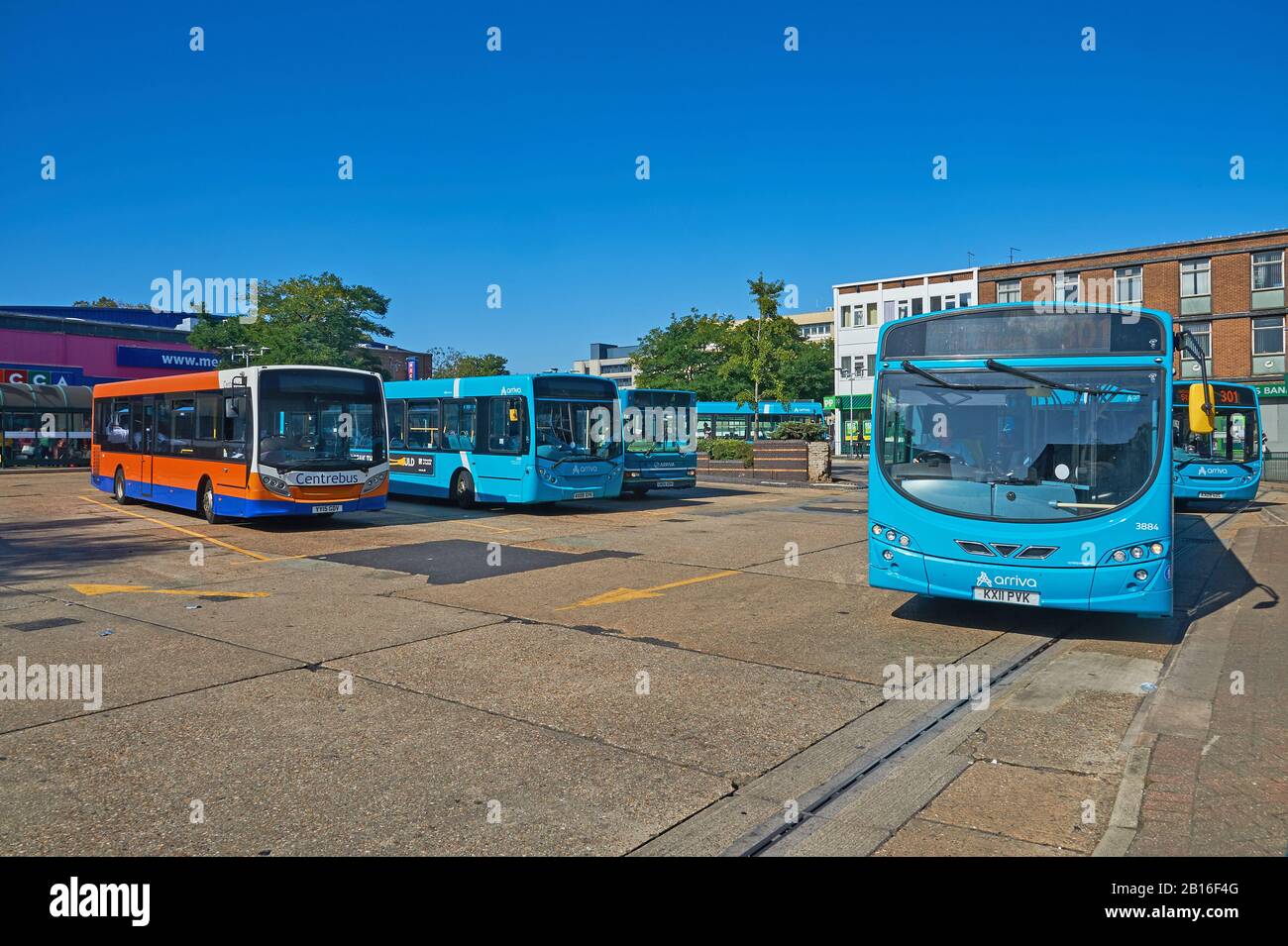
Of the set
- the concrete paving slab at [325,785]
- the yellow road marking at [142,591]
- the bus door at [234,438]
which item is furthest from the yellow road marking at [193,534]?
the concrete paving slab at [325,785]

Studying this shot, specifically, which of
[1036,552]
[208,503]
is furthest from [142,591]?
[1036,552]

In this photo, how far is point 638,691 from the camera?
259 inches

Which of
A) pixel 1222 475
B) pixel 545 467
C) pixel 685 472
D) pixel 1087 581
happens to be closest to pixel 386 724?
pixel 1087 581

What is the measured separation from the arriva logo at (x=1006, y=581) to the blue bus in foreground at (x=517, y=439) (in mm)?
12236

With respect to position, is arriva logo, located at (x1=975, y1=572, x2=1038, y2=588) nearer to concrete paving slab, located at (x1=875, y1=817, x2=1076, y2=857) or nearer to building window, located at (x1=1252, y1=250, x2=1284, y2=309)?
concrete paving slab, located at (x1=875, y1=817, x2=1076, y2=857)

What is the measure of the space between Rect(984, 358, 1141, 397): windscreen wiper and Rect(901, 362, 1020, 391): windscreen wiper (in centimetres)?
14

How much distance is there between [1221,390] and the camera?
23.8m

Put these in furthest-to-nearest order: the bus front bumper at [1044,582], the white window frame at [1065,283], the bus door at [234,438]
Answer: the white window frame at [1065,283] → the bus door at [234,438] → the bus front bumper at [1044,582]

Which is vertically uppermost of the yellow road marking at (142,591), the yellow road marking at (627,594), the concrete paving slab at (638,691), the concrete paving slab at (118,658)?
the yellow road marking at (142,591)

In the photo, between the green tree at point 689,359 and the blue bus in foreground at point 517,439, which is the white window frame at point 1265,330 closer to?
the green tree at point 689,359

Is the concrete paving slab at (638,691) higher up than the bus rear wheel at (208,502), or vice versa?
the bus rear wheel at (208,502)

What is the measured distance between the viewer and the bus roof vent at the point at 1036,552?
7964mm

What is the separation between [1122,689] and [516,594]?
6132 millimetres
